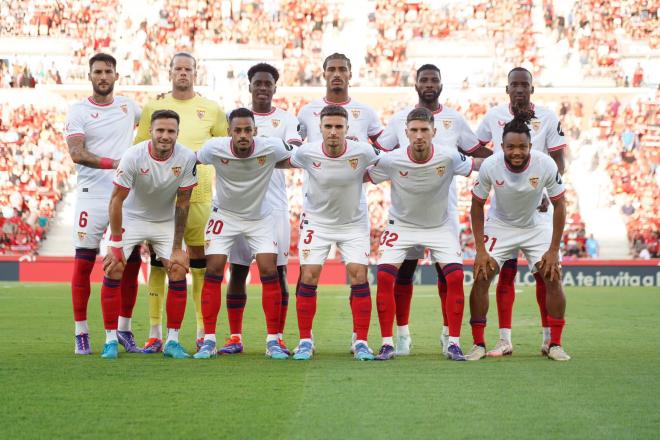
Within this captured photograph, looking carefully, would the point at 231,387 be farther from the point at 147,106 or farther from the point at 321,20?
the point at 321,20

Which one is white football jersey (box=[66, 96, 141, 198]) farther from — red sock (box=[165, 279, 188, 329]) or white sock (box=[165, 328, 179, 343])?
white sock (box=[165, 328, 179, 343])

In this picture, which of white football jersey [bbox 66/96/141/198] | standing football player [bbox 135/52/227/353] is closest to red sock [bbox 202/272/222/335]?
standing football player [bbox 135/52/227/353]

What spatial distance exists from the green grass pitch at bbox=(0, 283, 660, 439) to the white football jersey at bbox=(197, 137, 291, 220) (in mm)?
1193

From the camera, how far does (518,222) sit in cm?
822

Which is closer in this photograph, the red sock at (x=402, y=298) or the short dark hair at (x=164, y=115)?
the short dark hair at (x=164, y=115)

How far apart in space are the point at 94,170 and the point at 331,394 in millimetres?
3505

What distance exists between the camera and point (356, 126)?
29.2ft

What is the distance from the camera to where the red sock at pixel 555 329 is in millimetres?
7898

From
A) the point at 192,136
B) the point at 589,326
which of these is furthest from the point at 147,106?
the point at 589,326

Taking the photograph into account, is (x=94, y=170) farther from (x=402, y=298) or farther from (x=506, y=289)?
(x=506, y=289)

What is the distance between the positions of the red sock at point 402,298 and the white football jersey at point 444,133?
3.78 feet

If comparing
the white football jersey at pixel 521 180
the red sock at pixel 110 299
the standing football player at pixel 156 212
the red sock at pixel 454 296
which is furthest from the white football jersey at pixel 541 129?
the red sock at pixel 110 299

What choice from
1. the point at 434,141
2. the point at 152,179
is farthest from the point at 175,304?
the point at 434,141

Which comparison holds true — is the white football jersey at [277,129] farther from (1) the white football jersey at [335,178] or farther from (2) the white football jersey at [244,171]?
(1) the white football jersey at [335,178]
